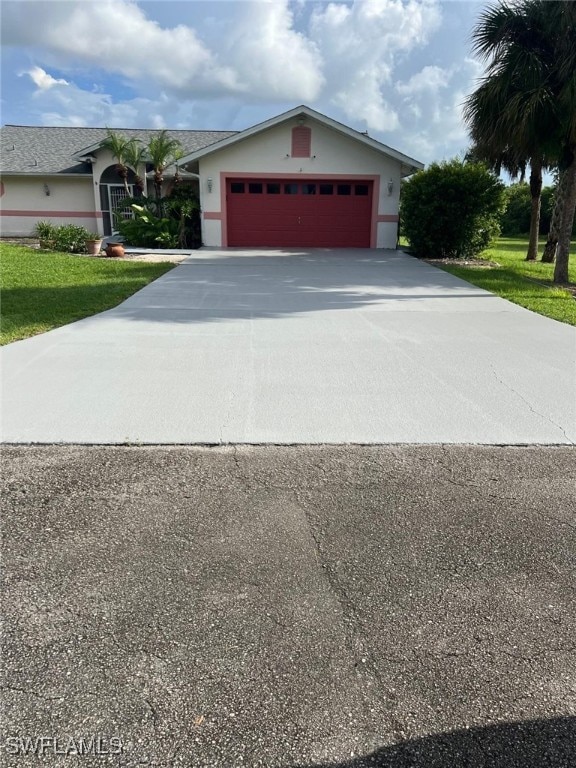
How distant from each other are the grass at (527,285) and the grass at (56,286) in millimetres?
7699

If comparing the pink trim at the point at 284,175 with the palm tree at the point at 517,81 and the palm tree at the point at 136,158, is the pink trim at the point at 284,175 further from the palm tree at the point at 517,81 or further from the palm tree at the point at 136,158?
the palm tree at the point at 517,81

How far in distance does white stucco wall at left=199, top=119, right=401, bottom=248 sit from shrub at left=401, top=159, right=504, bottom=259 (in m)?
1.58

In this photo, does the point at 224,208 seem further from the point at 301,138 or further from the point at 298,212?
the point at 301,138

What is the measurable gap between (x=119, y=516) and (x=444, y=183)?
17014 mm

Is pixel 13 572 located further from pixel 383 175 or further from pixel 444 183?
pixel 383 175

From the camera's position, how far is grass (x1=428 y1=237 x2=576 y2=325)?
1043 cm

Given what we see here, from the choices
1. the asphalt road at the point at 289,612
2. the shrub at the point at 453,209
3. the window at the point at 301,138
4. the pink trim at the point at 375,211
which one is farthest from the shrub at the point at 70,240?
the asphalt road at the point at 289,612

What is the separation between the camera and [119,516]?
138 inches

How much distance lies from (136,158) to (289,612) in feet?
68.5

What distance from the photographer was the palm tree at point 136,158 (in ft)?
66.8

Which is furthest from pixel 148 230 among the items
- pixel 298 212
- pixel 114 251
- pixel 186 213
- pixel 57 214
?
pixel 57 214

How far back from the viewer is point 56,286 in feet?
36.9

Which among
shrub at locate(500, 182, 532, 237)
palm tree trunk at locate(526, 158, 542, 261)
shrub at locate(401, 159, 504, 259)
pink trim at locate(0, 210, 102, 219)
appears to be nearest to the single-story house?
pink trim at locate(0, 210, 102, 219)

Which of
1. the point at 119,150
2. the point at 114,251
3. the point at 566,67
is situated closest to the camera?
the point at 566,67
